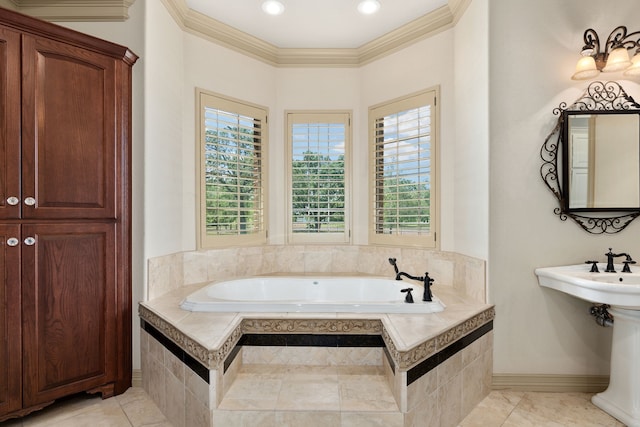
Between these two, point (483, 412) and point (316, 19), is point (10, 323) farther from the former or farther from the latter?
point (316, 19)

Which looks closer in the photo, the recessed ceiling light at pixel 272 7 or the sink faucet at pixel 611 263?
the sink faucet at pixel 611 263

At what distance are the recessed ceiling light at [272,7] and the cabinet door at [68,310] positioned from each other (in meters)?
1.90

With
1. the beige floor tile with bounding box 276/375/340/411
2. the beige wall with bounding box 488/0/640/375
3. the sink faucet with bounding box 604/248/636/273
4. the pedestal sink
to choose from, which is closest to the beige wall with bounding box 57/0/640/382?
the beige wall with bounding box 488/0/640/375

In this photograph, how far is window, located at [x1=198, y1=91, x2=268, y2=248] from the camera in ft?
9.25

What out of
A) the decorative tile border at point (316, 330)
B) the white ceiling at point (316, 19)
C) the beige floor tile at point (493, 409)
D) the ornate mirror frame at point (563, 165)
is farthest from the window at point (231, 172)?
the ornate mirror frame at point (563, 165)

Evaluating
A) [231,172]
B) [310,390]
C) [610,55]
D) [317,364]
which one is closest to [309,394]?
[310,390]

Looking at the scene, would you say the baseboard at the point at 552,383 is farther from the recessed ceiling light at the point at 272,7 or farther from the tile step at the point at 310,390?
the recessed ceiling light at the point at 272,7

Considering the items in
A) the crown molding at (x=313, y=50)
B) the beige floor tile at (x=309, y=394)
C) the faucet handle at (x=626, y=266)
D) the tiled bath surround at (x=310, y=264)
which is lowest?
the beige floor tile at (x=309, y=394)

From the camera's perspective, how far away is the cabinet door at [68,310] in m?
1.83

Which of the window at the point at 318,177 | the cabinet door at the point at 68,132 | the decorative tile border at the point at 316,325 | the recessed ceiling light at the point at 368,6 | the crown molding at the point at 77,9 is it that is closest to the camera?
the cabinet door at the point at 68,132

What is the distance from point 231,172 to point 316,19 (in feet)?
4.67

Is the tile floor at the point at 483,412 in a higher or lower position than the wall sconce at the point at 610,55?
lower

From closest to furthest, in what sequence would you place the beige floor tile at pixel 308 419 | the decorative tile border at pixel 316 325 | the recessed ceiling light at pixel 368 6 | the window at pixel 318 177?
the beige floor tile at pixel 308 419, the decorative tile border at pixel 316 325, the recessed ceiling light at pixel 368 6, the window at pixel 318 177

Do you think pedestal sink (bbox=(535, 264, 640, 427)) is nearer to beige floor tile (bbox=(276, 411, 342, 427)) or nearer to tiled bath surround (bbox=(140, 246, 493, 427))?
tiled bath surround (bbox=(140, 246, 493, 427))
